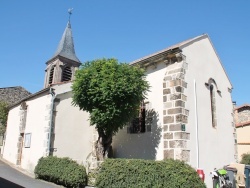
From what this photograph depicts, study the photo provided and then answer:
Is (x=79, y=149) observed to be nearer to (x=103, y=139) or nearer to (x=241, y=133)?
(x=103, y=139)

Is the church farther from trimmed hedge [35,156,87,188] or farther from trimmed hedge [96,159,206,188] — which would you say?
trimmed hedge [96,159,206,188]

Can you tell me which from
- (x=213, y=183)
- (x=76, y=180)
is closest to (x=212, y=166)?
(x=213, y=183)

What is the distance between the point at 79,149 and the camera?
40.5 ft

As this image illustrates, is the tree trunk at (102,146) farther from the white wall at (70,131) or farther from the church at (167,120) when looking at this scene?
the white wall at (70,131)

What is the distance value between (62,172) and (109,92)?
139 inches

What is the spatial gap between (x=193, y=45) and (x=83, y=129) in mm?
6483

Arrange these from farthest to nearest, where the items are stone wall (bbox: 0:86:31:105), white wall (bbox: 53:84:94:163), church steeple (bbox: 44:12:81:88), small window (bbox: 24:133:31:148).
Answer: stone wall (bbox: 0:86:31:105) < church steeple (bbox: 44:12:81:88) < small window (bbox: 24:133:31:148) < white wall (bbox: 53:84:94:163)

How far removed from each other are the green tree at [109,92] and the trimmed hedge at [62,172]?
1028 millimetres

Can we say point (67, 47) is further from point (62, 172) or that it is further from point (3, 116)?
point (62, 172)

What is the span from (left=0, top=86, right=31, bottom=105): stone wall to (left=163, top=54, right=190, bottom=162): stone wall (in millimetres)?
19975

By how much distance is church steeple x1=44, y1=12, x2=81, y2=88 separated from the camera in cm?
2250

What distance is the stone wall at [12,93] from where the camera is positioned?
24862 mm

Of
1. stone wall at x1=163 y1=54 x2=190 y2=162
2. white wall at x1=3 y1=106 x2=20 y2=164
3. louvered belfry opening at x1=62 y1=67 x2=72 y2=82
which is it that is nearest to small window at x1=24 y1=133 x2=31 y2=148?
white wall at x1=3 y1=106 x2=20 y2=164

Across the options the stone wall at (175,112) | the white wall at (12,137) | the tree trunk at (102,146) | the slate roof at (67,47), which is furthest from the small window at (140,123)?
the slate roof at (67,47)
